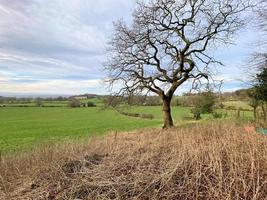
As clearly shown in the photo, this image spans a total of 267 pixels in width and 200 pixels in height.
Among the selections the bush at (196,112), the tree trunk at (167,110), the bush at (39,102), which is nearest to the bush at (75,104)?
the bush at (39,102)

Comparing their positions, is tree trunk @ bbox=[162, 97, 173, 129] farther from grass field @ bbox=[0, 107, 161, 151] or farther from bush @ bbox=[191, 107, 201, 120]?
bush @ bbox=[191, 107, 201, 120]

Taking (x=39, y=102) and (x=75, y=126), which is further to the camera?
(x=39, y=102)

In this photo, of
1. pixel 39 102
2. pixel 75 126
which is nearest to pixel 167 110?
pixel 75 126

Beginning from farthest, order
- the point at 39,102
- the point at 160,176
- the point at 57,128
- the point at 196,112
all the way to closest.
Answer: the point at 39,102
the point at 57,128
the point at 196,112
the point at 160,176

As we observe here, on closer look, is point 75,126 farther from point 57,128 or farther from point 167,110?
point 167,110

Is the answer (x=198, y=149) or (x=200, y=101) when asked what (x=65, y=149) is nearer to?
(x=198, y=149)

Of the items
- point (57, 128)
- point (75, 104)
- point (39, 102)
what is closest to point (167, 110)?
point (57, 128)

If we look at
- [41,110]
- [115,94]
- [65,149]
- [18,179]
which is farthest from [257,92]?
[41,110]

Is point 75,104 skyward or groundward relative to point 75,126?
skyward

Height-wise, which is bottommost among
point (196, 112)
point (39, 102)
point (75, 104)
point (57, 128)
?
point (57, 128)

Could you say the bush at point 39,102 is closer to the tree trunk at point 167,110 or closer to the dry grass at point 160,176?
the tree trunk at point 167,110

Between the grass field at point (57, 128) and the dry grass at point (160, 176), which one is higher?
the dry grass at point (160, 176)

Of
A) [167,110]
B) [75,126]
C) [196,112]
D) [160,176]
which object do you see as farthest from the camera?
[75,126]

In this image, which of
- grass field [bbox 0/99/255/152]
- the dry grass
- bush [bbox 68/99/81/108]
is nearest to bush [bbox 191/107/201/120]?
grass field [bbox 0/99/255/152]
